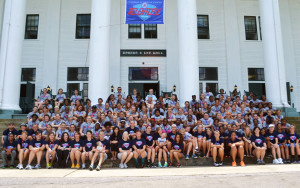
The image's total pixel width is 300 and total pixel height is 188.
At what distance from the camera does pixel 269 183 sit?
18.7ft

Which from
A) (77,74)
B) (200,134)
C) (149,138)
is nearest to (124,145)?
(149,138)

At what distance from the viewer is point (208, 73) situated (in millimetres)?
18406

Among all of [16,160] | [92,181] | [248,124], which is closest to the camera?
[92,181]

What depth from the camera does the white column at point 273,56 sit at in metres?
13.7

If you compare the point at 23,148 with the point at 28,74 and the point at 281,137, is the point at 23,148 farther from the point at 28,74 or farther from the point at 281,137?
the point at 28,74

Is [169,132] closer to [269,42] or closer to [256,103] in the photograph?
[256,103]

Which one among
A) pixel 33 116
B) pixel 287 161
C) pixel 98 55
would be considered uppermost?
pixel 98 55

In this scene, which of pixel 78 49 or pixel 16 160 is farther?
pixel 78 49

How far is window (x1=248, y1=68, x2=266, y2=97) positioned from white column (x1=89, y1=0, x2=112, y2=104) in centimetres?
1105

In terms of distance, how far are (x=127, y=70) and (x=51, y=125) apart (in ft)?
29.3

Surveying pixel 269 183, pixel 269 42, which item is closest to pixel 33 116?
pixel 269 183

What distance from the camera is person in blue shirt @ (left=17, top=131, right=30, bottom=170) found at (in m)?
8.18

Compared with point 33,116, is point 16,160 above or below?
below

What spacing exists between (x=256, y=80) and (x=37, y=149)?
51.3 ft
